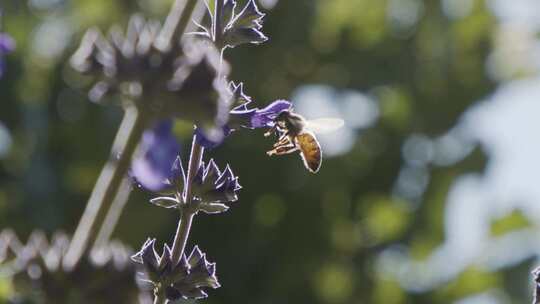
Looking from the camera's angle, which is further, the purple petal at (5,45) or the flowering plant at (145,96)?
the purple petal at (5,45)

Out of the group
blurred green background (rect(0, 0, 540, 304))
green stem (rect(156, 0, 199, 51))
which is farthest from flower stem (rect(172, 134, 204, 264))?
blurred green background (rect(0, 0, 540, 304))

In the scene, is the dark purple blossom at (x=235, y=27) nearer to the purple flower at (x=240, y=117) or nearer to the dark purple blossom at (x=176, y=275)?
the purple flower at (x=240, y=117)

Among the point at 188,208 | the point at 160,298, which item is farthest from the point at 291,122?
the point at 160,298

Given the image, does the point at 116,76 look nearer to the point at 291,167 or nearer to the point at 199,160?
the point at 199,160

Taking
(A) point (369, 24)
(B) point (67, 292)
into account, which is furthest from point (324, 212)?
(B) point (67, 292)

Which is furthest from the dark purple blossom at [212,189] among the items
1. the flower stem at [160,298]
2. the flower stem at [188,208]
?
the flower stem at [160,298]

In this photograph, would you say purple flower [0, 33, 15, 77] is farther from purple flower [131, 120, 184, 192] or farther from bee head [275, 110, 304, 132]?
bee head [275, 110, 304, 132]
